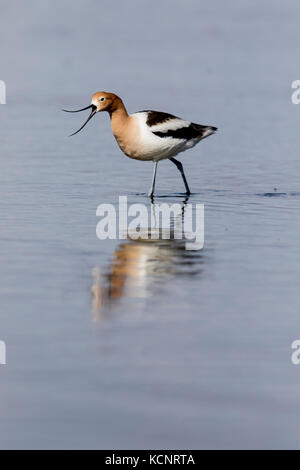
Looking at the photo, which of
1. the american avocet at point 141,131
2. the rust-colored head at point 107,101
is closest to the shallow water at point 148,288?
the american avocet at point 141,131

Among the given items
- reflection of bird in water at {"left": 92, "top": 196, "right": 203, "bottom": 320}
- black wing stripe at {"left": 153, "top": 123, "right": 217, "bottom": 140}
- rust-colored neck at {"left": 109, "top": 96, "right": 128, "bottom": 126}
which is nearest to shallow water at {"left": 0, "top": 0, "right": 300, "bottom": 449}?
reflection of bird in water at {"left": 92, "top": 196, "right": 203, "bottom": 320}

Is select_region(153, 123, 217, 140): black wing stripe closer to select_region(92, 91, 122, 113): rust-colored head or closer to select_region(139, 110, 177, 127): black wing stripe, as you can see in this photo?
select_region(139, 110, 177, 127): black wing stripe

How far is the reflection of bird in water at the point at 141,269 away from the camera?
8.28m

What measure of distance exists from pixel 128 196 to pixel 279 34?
1825 cm

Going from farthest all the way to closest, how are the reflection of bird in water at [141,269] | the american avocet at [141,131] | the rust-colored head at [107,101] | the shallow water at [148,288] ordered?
the rust-colored head at [107,101], the american avocet at [141,131], the reflection of bird in water at [141,269], the shallow water at [148,288]

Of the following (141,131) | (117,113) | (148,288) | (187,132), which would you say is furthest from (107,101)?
(148,288)

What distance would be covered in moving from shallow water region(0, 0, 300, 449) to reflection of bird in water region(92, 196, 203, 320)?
2cm

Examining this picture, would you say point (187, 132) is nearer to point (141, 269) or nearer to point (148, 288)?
point (141, 269)

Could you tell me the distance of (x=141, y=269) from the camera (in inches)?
360

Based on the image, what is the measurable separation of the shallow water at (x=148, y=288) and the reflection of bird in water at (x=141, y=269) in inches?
0.7

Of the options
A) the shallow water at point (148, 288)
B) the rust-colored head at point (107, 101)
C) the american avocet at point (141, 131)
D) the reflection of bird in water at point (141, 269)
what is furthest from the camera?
the rust-colored head at point (107, 101)

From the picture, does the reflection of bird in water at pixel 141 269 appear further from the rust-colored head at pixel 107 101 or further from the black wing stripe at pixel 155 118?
the rust-colored head at pixel 107 101

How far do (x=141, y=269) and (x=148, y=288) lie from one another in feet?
2.27
